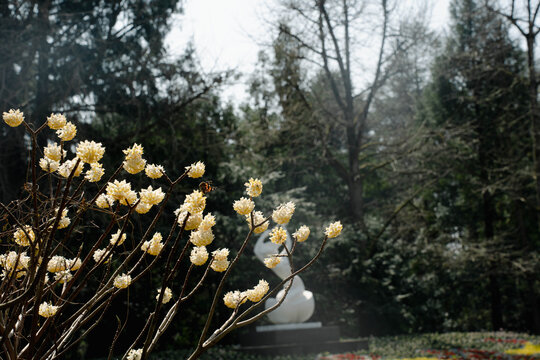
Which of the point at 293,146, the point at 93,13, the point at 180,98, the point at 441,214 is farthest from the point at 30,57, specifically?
the point at 441,214

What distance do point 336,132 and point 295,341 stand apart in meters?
13.0

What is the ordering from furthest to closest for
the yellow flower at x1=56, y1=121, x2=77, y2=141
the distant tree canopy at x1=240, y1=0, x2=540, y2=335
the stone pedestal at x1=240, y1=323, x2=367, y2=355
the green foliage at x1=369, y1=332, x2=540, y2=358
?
the distant tree canopy at x1=240, y1=0, x2=540, y2=335, the stone pedestal at x1=240, y1=323, x2=367, y2=355, the green foliage at x1=369, y1=332, x2=540, y2=358, the yellow flower at x1=56, y1=121, x2=77, y2=141

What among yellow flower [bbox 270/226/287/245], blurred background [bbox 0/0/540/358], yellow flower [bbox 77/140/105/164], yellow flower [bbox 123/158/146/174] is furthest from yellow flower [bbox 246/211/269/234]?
blurred background [bbox 0/0/540/358]

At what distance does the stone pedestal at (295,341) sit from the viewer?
9453mm

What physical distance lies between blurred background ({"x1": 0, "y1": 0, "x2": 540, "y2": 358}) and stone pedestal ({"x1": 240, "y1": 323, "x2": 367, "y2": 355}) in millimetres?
1497

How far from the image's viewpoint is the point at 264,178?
41.9ft

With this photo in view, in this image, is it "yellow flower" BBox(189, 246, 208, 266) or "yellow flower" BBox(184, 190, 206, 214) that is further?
"yellow flower" BBox(189, 246, 208, 266)

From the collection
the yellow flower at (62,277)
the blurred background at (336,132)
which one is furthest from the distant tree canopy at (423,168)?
the yellow flower at (62,277)

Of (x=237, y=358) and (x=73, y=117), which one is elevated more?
(x=73, y=117)

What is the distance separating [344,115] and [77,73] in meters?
8.82

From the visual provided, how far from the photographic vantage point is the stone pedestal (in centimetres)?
945

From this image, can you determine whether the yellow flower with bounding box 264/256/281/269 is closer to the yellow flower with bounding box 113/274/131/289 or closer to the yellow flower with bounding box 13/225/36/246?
the yellow flower with bounding box 113/274/131/289

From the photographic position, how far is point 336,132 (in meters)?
21.5

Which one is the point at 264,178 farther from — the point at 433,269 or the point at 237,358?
the point at 433,269
